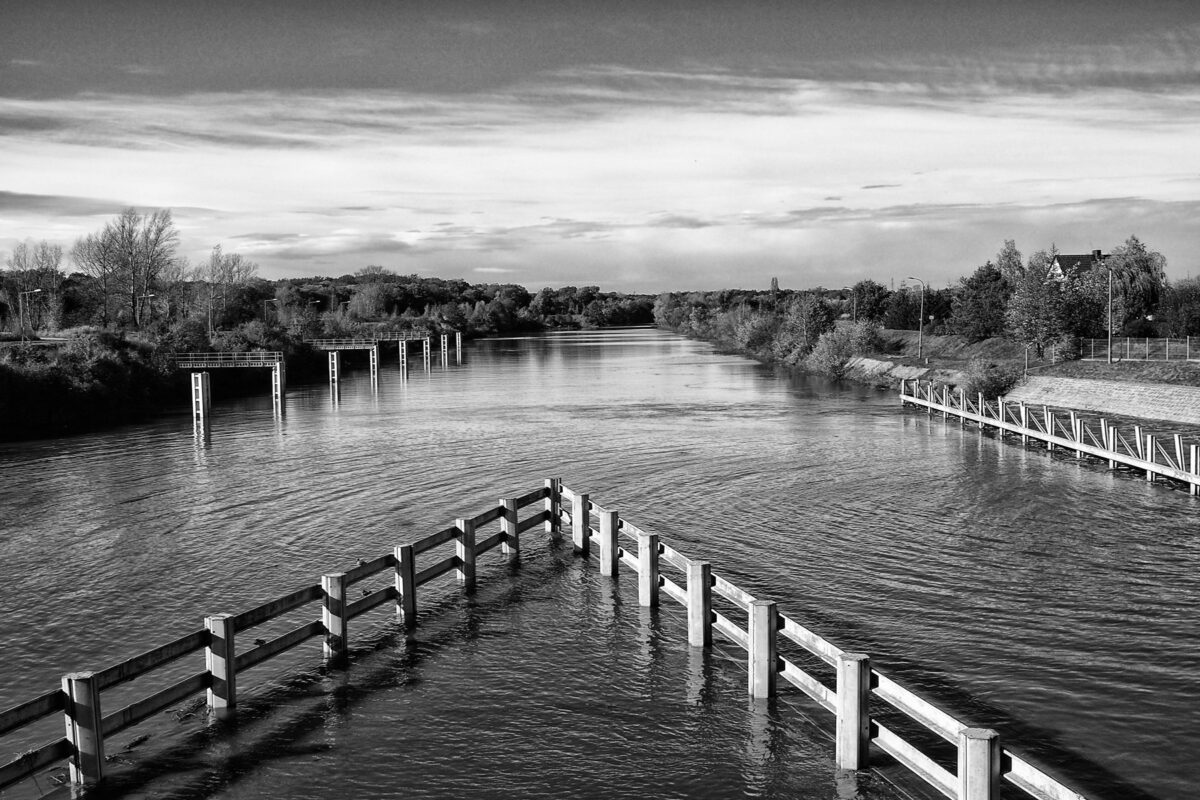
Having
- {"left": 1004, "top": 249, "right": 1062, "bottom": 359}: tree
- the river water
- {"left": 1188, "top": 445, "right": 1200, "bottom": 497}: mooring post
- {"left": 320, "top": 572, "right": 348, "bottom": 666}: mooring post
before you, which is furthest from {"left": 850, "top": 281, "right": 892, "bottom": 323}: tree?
{"left": 320, "top": 572, "right": 348, "bottom": 666}: mooring post

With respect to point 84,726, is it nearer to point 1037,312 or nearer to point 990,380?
point 990,380

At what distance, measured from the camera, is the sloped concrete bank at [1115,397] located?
51781mm

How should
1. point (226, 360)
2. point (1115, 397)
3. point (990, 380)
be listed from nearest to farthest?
point (1115, 397) < point (990, 380) < point (226, 360)

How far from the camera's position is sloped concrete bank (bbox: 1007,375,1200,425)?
51.8 metres

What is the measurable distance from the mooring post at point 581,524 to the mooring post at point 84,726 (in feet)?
44.2

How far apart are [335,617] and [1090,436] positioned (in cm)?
3579

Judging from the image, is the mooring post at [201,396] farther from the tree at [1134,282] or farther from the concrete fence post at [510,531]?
the tree at [1134,282]

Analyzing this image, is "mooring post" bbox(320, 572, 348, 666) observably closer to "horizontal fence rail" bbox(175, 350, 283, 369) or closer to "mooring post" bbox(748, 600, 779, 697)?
"mooring post" bbox(748, 600, 779, 697)

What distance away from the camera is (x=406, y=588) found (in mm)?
20359

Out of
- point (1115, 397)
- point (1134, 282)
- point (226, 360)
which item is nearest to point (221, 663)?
point (1115, 397)

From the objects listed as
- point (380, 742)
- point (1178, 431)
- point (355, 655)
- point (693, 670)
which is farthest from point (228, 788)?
point (1178, 431)

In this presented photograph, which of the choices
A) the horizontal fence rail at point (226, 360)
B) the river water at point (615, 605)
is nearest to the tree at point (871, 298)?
the horizontal fence rail at point (226, 360)

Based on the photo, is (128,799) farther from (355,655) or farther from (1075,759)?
(1075,759)

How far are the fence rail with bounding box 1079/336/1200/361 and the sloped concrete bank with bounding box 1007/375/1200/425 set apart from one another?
18.6ft
